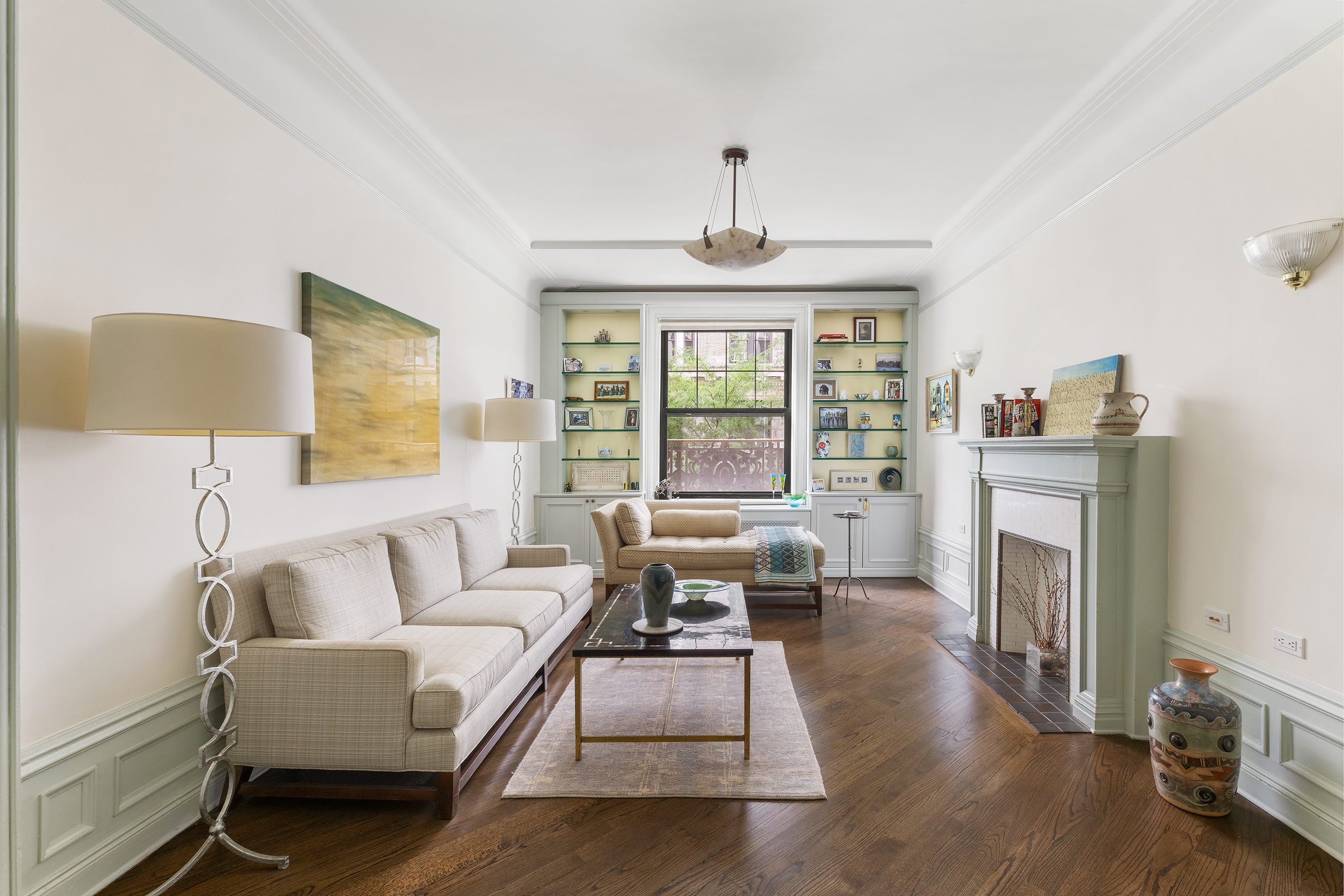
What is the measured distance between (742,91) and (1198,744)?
10.3ft

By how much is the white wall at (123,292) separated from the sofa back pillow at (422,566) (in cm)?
42

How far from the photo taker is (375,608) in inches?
111

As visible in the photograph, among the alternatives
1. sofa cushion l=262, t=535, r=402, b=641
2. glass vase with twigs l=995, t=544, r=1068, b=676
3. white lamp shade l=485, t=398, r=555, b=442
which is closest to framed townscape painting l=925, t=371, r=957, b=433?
glass vase with twigs l=995, t=544, r=1068, b=676

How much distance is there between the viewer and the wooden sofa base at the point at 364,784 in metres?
2.31

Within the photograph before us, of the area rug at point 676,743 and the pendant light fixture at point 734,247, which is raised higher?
the pendant light fixture at point 734,247

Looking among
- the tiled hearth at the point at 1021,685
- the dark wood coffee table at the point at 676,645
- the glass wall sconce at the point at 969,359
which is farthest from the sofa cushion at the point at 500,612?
the glass wall sconce at the point at 969,359

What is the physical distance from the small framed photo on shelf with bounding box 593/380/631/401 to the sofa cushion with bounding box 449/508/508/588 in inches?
94.1

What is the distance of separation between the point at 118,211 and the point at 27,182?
0.26m

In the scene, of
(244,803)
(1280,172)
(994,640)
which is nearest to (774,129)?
(1280,172)

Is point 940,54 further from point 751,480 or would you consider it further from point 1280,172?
point 751,480

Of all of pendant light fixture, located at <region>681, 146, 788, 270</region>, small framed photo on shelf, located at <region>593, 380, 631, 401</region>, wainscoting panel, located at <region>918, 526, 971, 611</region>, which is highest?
pendant light fixture, located at <region>681, 146, 788, 270</region>

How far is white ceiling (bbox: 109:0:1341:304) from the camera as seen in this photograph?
2.41m

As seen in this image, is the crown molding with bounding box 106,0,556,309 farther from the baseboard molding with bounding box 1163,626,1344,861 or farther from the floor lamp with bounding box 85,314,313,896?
the baseboard molding with bounding box 1163,626,1344,861

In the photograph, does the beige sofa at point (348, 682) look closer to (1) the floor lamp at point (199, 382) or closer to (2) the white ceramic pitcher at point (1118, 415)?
(1) the floor lamp at point (199, 382)
